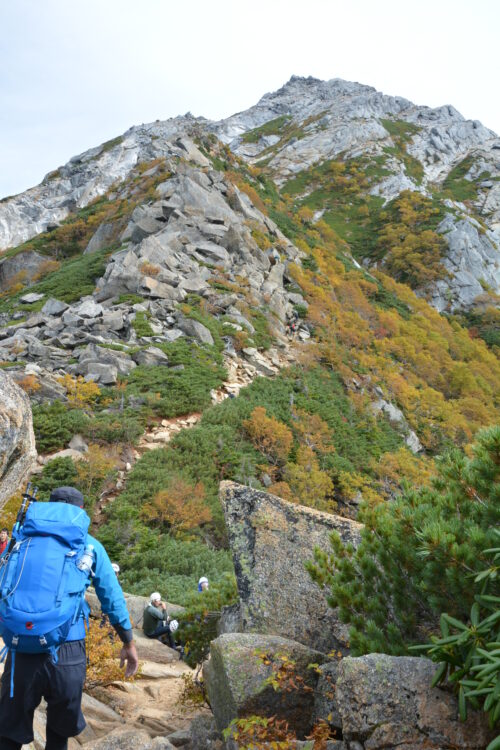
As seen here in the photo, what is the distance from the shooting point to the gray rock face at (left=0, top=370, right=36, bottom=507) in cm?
393

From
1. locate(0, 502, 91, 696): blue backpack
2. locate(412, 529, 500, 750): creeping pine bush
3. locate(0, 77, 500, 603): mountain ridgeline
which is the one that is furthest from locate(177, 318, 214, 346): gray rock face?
locate(412, 529, 500, 750): creeping pine bush

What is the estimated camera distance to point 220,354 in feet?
60.6

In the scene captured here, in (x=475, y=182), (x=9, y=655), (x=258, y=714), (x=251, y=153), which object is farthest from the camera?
(x=251, y=153)

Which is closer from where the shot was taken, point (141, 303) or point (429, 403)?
point (141, 303)

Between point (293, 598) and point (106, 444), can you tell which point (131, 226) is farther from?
point (293, 598)

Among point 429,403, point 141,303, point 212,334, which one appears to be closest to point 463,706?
point 212,334

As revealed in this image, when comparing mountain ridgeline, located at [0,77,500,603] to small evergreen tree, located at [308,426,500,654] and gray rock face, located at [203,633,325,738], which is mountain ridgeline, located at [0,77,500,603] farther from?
small evergreen tree, located at [308,426,500,654]

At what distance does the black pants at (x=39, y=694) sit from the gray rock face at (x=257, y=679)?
3.52 ft

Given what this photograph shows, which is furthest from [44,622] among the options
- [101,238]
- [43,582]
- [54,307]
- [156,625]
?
[101,238]

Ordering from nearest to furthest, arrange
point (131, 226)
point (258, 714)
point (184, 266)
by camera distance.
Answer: point (258, 714), point (184, 266), point (131, 226)

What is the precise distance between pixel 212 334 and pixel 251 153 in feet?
280

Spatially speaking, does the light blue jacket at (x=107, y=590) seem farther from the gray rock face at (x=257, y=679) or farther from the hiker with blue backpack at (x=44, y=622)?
the gray rock face at (x=257, y=679)

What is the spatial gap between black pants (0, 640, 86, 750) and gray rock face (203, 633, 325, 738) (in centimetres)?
107

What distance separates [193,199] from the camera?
2856 cm
